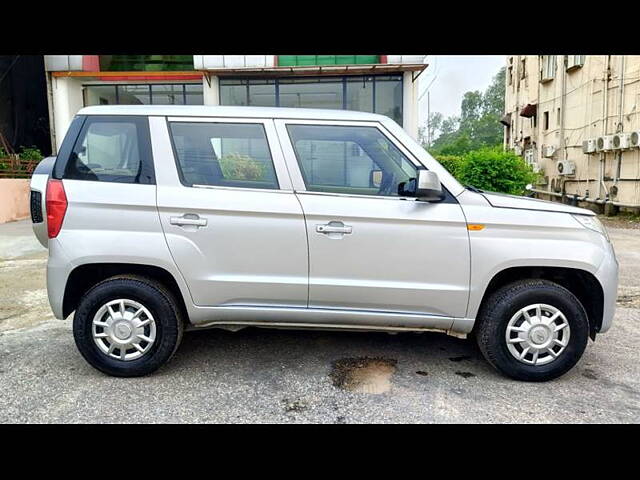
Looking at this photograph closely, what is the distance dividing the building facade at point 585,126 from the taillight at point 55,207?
13612mm

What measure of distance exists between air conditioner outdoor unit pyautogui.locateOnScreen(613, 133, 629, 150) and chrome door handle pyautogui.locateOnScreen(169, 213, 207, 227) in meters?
13.5

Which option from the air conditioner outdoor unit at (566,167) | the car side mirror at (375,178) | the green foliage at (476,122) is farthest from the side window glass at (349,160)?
the green foliage at (476,122)

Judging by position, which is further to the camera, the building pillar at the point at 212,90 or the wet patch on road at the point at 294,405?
the building pillar at the point at 212,90

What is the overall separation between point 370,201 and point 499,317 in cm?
126

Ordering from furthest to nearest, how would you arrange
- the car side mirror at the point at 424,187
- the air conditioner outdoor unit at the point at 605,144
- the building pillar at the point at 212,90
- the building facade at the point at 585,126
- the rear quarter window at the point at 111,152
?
the building pillar at the point at 212,90 → the air conditioner outdoor unit at the point at 605,144 → the building facade at the point at 585,126 → the rear quarter window at the point at 111,152 → the car side mirror at the point at 424,187

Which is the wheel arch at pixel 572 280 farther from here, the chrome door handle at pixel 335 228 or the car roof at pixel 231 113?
the car roof at pixel 231 113

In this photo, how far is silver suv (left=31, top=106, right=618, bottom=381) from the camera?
3297mm

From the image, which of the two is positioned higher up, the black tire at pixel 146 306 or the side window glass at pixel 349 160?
the side window glass at pixel 349 160

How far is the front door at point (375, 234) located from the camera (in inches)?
129

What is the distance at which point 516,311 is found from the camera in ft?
10.9

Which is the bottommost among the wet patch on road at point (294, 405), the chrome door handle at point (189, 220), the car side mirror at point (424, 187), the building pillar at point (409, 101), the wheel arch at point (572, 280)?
the wet patch on road at point (294, 405)

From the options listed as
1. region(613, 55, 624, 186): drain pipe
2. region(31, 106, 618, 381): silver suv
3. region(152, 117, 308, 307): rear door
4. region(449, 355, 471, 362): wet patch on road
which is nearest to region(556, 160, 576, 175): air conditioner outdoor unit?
region(613, 55, 624, 186): drain pipe

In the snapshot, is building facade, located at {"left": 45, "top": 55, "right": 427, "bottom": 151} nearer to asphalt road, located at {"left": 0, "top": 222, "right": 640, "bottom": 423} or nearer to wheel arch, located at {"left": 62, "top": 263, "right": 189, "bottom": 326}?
asphalt road, located at {"left": 0, "top": 222, "right": 640, "bottom": 423}

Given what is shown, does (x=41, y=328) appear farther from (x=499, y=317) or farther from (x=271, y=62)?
(x=271, y=62)
